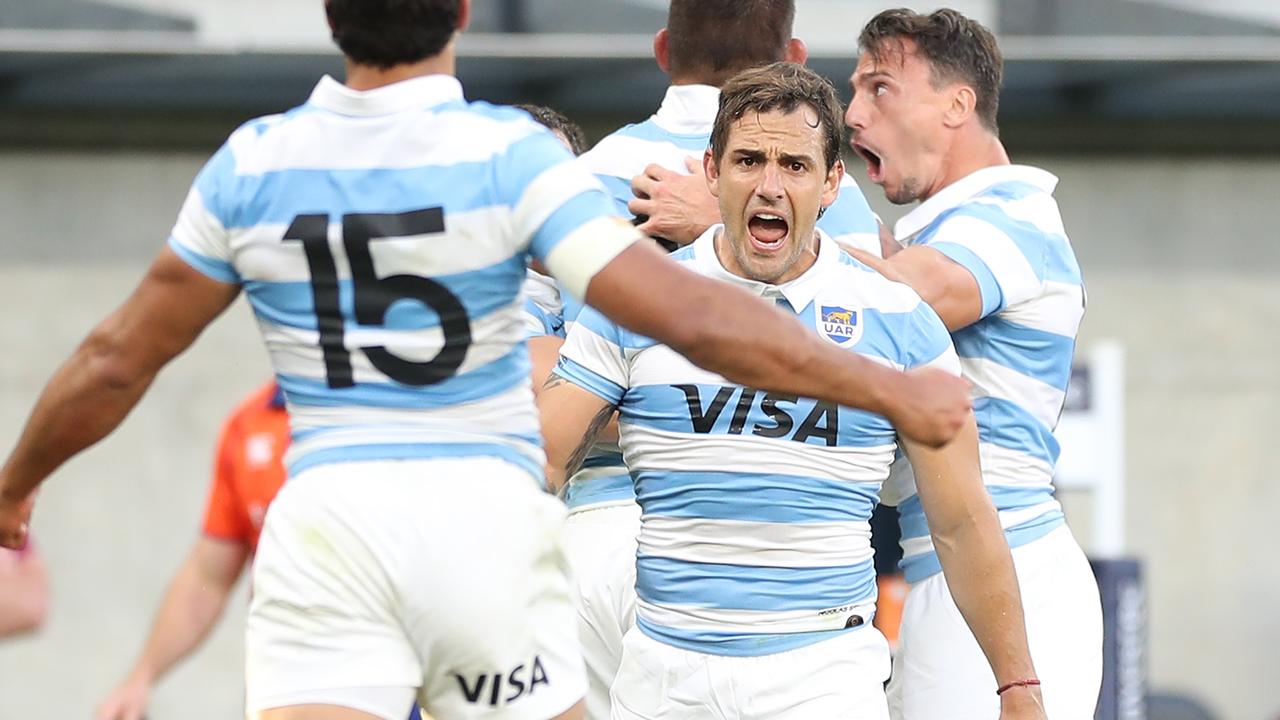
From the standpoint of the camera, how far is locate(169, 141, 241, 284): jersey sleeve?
10.2 feet

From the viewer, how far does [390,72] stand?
316 cm

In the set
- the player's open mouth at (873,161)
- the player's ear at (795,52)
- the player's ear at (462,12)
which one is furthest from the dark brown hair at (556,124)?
the player's ear at (462,12)

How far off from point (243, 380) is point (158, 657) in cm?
581

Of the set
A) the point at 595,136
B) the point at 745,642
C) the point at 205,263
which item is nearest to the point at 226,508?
the point at 745,642

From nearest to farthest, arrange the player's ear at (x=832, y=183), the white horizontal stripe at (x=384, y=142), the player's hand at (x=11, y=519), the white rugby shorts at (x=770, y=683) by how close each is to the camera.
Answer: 1. the white horizontal stripe at (x=384, y=142)
2. the player's hand at (x=11, y=519)
3. the white rugby shorts at (x=770, y=683)
4. the player's ear at (x=832, y=183)

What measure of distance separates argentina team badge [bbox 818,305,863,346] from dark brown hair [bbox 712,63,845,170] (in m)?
0.32

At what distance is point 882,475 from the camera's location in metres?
4.09

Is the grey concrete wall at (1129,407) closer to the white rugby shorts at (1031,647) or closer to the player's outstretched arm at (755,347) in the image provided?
the white rugby shorts at (1031,647)

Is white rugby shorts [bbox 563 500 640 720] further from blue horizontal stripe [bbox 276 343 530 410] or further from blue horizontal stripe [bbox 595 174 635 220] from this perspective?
blue horizontal stripe [bbox 276 343 530 410]

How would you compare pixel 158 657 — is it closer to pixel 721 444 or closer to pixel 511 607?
pixel 721 444

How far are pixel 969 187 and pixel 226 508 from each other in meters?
2.40

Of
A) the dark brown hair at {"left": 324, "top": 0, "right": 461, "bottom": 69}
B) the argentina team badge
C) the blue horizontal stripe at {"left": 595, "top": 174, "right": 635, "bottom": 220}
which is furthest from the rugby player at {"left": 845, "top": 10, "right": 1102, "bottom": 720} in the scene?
the dark brown hair at {"left": 324, "top": 0, "right": 461, "bottom": 69}

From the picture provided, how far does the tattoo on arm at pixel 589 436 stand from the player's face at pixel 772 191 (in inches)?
16.0

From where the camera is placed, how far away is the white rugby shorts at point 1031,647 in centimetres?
435
